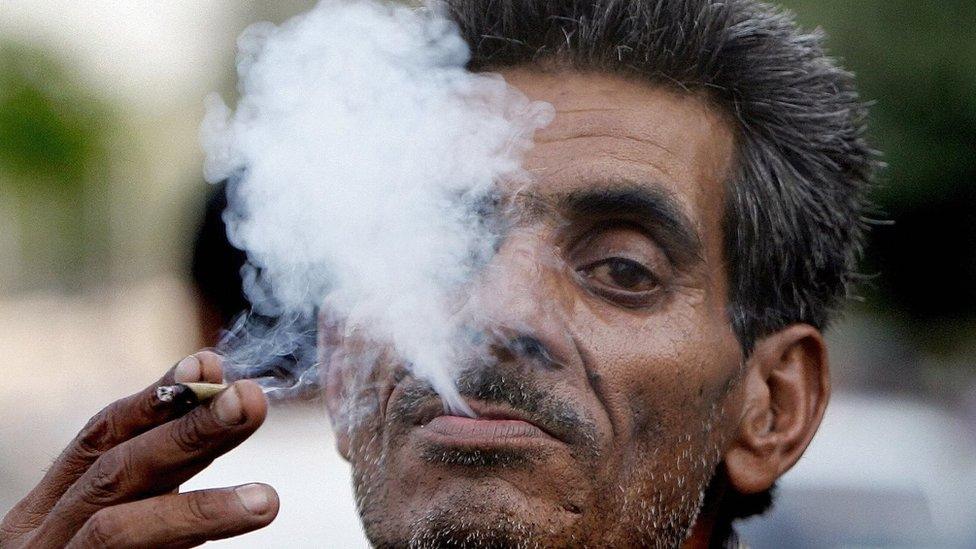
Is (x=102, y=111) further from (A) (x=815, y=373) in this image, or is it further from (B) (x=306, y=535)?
(A) (x=815, y=373)

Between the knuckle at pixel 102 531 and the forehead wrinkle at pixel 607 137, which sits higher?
the forehead wrinkle at pixel 607 137

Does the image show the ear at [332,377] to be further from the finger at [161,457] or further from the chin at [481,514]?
the finger at [161,457]

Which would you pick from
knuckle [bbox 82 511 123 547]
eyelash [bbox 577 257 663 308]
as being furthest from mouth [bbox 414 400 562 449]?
knuckle [bbox 82 511 123 547]

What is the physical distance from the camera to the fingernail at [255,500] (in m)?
2.28

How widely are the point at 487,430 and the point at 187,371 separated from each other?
688mm

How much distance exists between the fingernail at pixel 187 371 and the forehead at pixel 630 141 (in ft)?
3.19

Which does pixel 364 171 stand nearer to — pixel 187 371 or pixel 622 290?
pixel 622 290

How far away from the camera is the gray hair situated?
10.4 feet

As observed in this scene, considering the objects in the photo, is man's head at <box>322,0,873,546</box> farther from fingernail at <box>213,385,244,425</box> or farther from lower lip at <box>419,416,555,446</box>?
fingernail at <box>213,385,244,425</box>

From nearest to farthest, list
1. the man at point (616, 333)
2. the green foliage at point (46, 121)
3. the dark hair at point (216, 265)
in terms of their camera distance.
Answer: the man at point (616, 333) → the dark hair at point (216, 265) → the green foliage at point (46, 121)

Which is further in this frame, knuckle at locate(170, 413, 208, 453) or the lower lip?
the lower lip

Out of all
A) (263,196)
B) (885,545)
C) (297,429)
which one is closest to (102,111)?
(297,429)

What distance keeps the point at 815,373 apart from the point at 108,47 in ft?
52.2

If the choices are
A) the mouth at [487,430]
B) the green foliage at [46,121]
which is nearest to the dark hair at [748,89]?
the mouth at [487,430]
